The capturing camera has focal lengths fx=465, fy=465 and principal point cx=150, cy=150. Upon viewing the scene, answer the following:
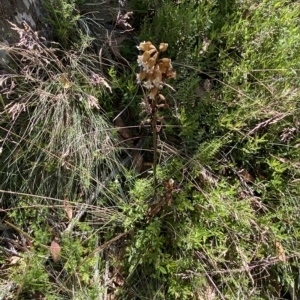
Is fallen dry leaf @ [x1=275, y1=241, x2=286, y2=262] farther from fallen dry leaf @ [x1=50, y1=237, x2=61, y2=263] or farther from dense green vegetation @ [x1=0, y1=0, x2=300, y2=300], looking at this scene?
fallen dry leaf @ [x1=50, y1=237, x2=61, y2=263]

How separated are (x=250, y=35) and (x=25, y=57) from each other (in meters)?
1.12

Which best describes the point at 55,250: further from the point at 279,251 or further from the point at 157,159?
the point at 279,251

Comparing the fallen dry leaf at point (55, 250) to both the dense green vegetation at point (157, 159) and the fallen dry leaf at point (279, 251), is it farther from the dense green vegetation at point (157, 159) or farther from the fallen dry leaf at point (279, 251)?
the fallen dry leaf at point (279, 251)

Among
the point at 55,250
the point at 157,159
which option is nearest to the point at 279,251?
the point at 157,159

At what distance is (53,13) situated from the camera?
225 centimetres

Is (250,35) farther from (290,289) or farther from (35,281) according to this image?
(35,281)

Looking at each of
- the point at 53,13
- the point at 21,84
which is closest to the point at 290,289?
the point at 21,84

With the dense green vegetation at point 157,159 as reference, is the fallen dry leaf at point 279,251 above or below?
below

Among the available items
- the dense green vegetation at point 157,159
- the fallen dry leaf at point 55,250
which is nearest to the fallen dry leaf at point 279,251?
the dense green vegetation at point 157,159

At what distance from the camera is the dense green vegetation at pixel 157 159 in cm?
210

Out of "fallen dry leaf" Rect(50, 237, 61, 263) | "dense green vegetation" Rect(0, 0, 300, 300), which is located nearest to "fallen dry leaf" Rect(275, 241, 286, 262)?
"dense green vegetation" Rect(0, 0, 300, 300)

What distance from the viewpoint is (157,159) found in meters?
2.29

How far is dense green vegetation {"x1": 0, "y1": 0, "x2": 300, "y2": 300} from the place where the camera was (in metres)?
2.10

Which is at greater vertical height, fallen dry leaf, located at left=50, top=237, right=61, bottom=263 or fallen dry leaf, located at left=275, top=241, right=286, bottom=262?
fallen dry leaf, located at left=50, top=237, right=61, bottom=263
